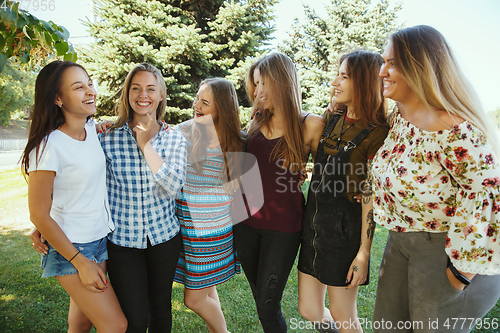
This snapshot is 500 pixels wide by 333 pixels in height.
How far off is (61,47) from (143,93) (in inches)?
22.7

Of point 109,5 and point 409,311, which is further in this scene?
point 109,5

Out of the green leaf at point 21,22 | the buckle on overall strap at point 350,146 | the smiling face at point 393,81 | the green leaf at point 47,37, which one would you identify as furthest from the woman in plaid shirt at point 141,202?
the smiling face at point 393,81

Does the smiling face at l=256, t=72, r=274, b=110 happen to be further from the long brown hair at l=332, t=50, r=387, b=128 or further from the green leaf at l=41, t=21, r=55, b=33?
the green leaf at l=41, t=21, r=55, b=33

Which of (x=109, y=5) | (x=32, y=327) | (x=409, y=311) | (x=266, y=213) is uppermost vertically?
(x=109, y=5)

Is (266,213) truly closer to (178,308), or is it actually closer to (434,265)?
(434,265)

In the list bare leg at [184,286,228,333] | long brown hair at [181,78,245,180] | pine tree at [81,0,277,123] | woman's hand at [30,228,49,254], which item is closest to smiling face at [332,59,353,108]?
long brown hair at [181,78,245,180]

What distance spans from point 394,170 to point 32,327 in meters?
3.37

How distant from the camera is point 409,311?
1.63m


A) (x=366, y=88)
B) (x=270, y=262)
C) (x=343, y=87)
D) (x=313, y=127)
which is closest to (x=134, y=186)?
(x=270, y=262)

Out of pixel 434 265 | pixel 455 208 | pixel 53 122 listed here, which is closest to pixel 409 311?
pixel 434 265

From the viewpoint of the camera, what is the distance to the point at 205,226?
2.16 meters

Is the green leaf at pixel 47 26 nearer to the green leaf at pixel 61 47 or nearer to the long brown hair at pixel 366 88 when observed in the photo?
the green leaf at pixel 61 47

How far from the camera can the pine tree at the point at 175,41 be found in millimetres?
7297

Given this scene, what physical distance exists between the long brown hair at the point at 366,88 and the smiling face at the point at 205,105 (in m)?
1.00
